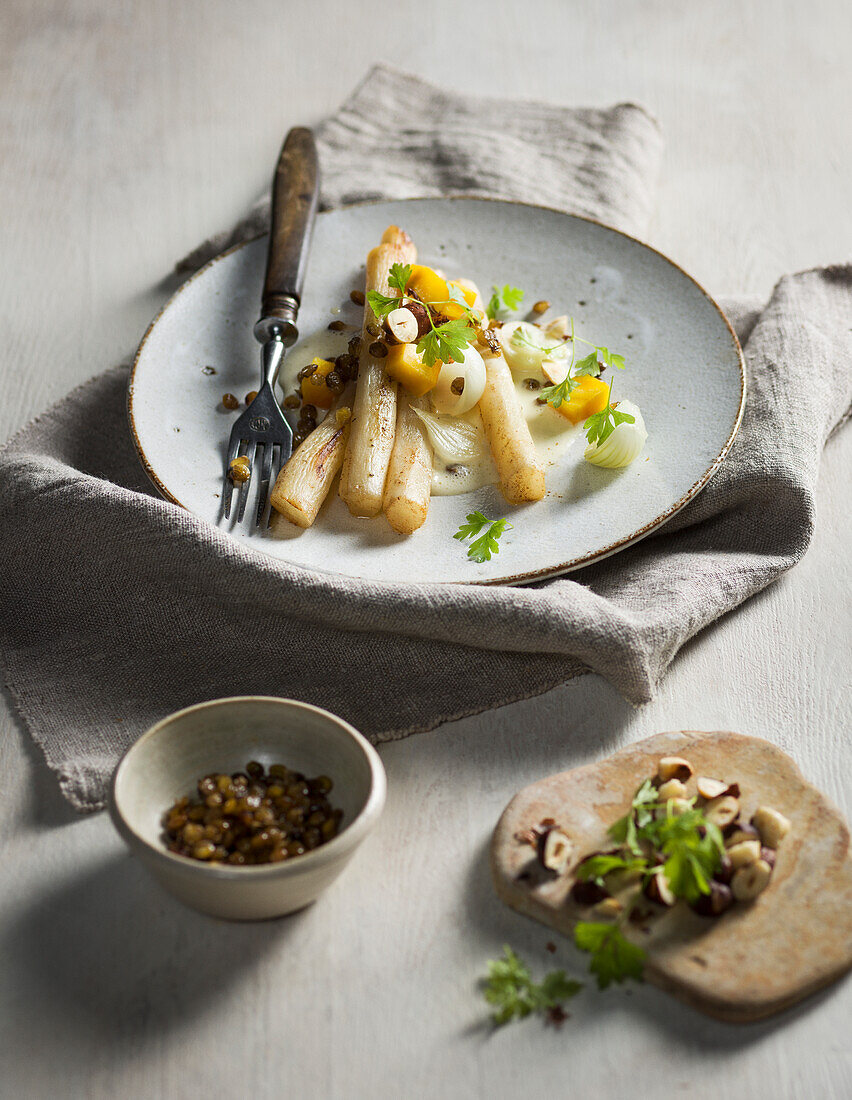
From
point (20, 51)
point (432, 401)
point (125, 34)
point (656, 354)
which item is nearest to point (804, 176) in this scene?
point (656, 354)

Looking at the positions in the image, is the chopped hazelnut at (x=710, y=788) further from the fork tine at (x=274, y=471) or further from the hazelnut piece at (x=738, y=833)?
the fork tine at (x=274, y=471)

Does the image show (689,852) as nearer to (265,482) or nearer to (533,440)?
(533,440)

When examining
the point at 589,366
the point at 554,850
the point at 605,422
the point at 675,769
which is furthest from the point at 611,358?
the point at 554,850

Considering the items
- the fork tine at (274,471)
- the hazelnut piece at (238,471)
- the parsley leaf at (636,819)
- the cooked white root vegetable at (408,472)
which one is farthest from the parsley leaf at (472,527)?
the parsley leaf at (636,819)

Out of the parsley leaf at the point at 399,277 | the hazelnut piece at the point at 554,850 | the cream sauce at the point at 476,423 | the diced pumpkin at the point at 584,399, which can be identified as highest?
the parsley leaf at the point at 399,277

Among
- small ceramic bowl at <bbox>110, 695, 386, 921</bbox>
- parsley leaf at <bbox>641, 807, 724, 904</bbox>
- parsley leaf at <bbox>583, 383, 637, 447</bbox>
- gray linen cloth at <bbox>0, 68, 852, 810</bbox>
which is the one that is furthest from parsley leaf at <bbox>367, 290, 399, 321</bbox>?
parsley leaf at <bbox>641, 807, 724, 904</bbox>

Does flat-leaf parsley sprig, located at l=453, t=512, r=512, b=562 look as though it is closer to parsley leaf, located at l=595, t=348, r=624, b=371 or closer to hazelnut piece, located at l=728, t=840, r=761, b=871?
parsley leaf, located at l=595, t=348, r=624, b=371
